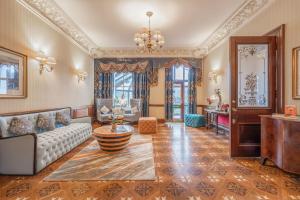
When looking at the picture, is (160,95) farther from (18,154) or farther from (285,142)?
(18,154)

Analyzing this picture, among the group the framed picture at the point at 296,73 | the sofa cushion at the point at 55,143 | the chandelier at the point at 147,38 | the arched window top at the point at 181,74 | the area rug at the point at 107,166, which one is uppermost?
the chandelier at the point at 147,38

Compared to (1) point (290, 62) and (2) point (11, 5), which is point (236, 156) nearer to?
(1) point (290, 62)

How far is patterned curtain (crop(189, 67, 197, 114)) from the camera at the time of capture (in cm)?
845

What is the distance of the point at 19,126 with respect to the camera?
3.22 metres

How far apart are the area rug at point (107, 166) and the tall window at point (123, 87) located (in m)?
4.47

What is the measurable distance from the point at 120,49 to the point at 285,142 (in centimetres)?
720

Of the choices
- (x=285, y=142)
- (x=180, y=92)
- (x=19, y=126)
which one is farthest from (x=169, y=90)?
(x=19, y=126)

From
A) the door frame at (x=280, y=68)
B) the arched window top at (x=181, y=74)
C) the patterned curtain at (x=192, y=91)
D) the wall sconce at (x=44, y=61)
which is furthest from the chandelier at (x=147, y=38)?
the patterned curtain at (x=192, y=91)

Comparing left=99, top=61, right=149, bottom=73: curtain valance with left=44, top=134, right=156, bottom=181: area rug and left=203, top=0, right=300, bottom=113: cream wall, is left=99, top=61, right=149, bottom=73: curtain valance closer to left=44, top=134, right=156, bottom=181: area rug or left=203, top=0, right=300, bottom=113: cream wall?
left=203, top=0, right=300, bottom=113: cream wall

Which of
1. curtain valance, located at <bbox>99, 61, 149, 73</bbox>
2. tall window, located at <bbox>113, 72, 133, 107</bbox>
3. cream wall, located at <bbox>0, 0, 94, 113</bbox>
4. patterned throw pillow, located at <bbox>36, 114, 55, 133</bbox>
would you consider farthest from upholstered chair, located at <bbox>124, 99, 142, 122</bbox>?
patterned throw pillow, located at <bbox>36, 114, 55, 133</bbox>

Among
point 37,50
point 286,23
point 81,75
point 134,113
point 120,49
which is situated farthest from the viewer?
point 120,49

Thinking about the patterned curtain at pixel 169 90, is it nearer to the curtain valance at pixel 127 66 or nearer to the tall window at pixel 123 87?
the curtain valance at pixel 127 66

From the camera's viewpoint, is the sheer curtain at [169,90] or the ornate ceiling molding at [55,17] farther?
the sheer curtain at [169,90]

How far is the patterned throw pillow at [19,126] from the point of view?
10.3 feet
